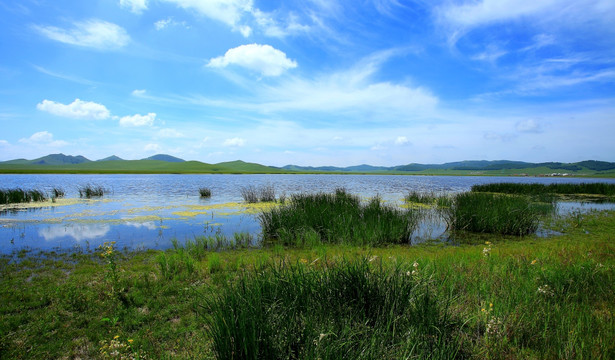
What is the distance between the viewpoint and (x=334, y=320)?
3.51 m

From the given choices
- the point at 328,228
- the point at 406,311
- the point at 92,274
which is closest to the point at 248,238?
the point at 328,228

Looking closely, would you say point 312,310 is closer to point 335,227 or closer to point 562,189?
point 335,227

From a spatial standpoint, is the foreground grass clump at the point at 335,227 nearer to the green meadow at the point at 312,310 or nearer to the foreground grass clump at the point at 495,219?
the foreground grass clump at the point at 495,219

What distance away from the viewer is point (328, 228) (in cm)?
1212

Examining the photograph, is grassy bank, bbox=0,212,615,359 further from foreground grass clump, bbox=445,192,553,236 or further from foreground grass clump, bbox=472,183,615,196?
foreground grass clump, bbox=472,183,615,196

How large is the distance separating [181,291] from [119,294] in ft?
3.95

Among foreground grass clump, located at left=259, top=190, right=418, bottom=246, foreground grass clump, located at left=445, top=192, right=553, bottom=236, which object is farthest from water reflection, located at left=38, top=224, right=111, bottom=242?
foreground grass clump, located at left=445, top=192, right=553, bottom=236

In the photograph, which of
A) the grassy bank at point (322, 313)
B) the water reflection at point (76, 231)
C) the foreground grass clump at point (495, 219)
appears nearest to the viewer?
the grassy bank at point (322, 313)

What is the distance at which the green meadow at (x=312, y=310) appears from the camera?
317cm

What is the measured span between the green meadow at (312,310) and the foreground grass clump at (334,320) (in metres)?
0.02

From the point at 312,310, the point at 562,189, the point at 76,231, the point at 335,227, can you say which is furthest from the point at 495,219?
the point at 562,189

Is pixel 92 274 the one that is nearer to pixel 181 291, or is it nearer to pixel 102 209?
pixel 181 291

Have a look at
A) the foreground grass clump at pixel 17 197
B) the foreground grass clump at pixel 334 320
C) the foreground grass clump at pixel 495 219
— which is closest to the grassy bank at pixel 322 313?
the foreground grass clump at pixel 334 320

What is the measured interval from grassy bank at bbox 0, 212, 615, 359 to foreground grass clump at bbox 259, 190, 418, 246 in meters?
4.33
